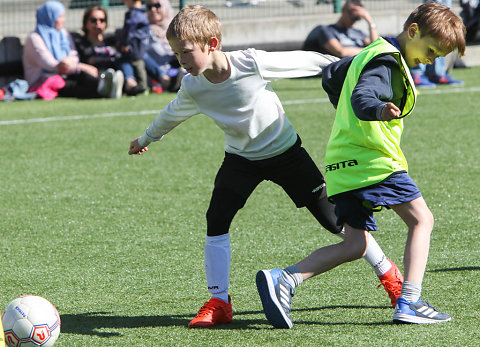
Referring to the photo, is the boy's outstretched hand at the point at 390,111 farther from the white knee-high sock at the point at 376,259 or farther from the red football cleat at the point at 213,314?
the red football cleat at the point at 213,314

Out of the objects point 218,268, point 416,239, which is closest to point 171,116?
point 218,268

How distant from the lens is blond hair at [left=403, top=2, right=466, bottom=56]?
12.8 ft

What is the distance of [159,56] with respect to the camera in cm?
1284

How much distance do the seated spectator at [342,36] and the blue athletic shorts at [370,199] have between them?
846 cm

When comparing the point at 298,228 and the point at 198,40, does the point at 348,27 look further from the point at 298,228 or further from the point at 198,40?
the point at 198,40

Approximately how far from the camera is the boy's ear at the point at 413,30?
3.94m

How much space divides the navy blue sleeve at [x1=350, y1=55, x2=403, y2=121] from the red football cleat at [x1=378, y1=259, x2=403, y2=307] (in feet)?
3.13

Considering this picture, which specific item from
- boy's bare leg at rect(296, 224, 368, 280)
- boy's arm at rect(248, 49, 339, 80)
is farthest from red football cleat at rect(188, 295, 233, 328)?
boy's arm at rect(248, 49, 339, 80)

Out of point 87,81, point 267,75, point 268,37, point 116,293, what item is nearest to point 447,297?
point 267,75

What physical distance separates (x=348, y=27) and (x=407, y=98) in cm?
909

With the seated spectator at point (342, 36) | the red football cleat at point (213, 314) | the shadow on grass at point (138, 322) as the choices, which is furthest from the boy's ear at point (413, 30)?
the seated spectator at point (342, 36)

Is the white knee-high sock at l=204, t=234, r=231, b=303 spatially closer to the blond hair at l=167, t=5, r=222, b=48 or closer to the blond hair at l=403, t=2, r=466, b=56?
the blond hair at l=167, t=5, r=222, b=48

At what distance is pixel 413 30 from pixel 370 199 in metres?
0.80

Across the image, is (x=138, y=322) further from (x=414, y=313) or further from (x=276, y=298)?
(x=414, y=313)
